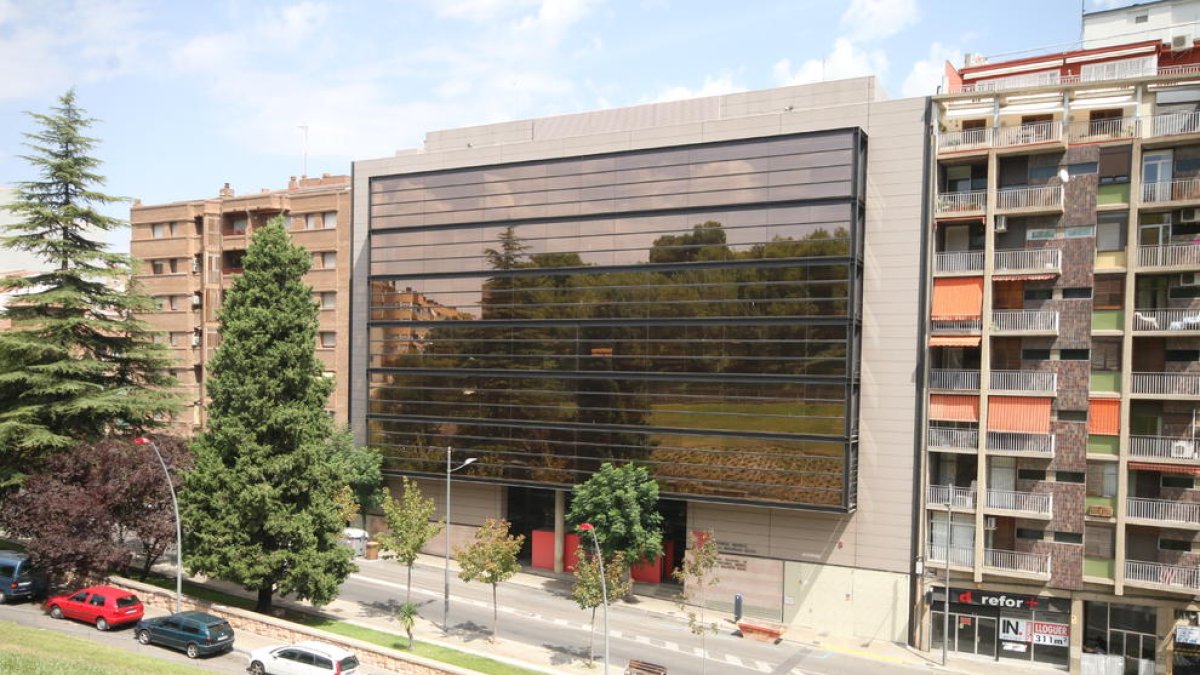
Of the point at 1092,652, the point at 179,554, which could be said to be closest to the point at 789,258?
the point at 1092,652

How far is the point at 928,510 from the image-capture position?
40.8m

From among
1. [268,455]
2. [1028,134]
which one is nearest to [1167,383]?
[1028,134]

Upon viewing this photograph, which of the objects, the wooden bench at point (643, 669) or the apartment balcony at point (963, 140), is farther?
the apartment balcony at point (963, 140)

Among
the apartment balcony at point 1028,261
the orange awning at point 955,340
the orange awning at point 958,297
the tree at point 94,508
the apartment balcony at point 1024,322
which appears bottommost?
the tree at point 94,508

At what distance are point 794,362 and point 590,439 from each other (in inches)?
489

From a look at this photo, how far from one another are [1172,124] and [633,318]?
26.6 meters

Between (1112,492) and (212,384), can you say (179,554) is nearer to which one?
(212,384)

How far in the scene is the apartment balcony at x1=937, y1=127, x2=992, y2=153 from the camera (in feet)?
132

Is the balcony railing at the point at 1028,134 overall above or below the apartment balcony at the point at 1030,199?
above

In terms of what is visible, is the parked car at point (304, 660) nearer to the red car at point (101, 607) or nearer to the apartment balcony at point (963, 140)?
the red car at point (101, 607)

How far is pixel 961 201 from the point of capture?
41000mm

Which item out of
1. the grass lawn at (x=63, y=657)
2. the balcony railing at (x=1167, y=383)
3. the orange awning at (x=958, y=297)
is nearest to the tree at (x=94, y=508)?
the grass lawn at (x=63, y=657)

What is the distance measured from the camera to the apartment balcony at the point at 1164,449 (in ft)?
119

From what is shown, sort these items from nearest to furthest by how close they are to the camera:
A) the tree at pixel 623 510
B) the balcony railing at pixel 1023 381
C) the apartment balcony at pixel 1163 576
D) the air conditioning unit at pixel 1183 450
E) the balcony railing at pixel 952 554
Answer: the apartment balcony at pixel 1163 576 → the air conditioning unit at pixel 1183 450 → the balcony railing at pixel 1023 381 → the balcony railing at pixel 952 554 → the tree at pixel 623 510
